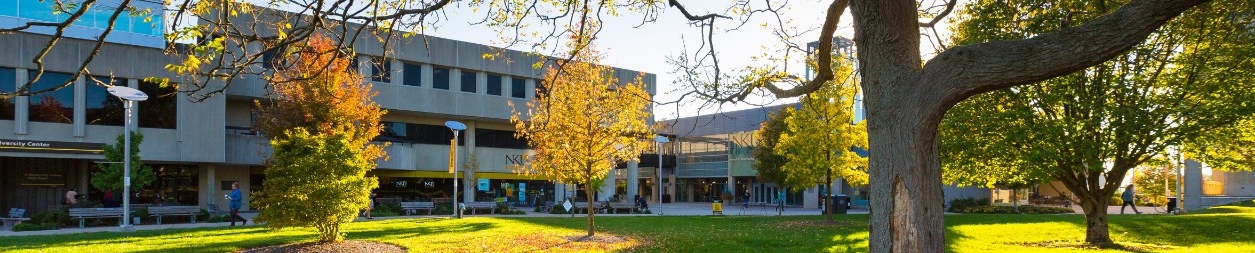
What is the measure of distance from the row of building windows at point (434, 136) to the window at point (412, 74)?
2.35 metres

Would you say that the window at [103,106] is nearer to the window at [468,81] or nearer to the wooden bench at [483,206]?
the wooden bench at [483,206]

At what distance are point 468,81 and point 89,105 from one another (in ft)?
52.0

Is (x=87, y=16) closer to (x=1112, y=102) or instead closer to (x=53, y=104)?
(x=53, y=104)

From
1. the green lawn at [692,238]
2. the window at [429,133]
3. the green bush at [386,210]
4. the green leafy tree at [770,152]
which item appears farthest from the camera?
the green leafy tree at [770,152]

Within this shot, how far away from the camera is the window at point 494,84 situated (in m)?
40.5

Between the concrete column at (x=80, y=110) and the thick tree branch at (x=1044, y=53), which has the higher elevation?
the concrete column at (x=80, y=110)

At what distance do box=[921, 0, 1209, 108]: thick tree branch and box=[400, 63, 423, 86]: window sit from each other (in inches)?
1352

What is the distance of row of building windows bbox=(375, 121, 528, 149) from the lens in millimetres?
38094

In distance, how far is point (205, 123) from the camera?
31.2 m

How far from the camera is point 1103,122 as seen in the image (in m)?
15.2

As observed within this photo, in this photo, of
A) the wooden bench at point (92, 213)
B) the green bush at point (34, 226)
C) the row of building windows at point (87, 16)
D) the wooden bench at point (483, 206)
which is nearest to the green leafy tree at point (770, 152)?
the wooden bench at point (483, 206)

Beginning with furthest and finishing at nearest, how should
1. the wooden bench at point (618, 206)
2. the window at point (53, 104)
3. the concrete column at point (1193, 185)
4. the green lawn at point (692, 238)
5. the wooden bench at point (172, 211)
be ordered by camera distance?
the concrete column at point (1193, 185) → the wooden bench at point (618, 206) → the window at point (53, 104) → the wooden bench at point (172, 211) → the green lawn at point (692, 238)

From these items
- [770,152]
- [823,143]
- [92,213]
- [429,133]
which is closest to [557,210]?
[429,133]

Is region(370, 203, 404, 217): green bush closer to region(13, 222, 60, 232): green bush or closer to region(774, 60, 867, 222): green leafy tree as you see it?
region(13, 222, 60, 232): green bush
